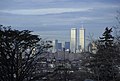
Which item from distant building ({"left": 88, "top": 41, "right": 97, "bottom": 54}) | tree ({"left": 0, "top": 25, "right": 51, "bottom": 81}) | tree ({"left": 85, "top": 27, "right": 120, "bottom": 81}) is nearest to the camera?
tree ({"left": 0, "top": 25, "right": 51, "bottom": 81})

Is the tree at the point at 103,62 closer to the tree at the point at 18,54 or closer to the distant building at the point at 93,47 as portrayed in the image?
the distant building at the point at 93,47

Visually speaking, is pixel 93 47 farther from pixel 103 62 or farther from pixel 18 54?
pixel 18 54

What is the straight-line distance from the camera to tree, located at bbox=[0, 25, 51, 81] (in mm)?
30031

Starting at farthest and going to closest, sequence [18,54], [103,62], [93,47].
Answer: [93,47], [103,62], [18,54]

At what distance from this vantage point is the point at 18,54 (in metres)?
30.6

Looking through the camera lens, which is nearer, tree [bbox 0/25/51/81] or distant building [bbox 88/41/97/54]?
tree [bbox 0/25/51/81]

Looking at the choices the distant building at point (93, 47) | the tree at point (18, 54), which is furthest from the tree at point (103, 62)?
the tree at point (18, 54)

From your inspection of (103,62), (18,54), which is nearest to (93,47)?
(103,62)

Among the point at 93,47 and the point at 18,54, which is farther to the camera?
the point at 93,47

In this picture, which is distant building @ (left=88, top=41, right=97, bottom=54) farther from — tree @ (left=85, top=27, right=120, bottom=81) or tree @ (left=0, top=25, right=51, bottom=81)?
tree @ (left=0, top=25, right=51, bottom=81)

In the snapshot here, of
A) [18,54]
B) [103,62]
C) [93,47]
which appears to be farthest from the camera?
[93,47]

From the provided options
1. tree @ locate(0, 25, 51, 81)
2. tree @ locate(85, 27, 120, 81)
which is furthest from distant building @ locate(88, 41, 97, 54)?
tree @ locate(0, 25, 51, 81)

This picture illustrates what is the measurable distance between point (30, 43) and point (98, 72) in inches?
551

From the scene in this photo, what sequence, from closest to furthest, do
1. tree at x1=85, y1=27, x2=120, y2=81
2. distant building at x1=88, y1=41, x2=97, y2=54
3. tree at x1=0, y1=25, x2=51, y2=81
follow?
tree at x1=0, y1=25, x2=51, y2=81 < tree at x1=85, y1=27, x2=120, y2=81 < distant building at x1=88, y1=41, x2=97, y2=54
